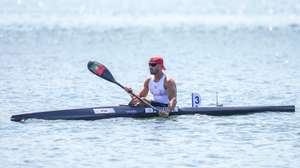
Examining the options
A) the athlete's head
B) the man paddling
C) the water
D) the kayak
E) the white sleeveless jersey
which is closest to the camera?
the water

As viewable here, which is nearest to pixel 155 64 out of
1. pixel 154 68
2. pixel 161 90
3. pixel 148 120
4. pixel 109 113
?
pixel 154 68

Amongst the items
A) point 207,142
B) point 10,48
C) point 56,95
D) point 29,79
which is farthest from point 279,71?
point 10,48

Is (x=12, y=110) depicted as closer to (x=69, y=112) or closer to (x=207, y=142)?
(x=69, y=112)

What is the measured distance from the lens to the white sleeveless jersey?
81.1ft

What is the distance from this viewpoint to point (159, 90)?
24.8m

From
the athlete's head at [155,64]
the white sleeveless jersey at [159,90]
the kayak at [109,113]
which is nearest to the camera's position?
the athlete's head at [155,64]

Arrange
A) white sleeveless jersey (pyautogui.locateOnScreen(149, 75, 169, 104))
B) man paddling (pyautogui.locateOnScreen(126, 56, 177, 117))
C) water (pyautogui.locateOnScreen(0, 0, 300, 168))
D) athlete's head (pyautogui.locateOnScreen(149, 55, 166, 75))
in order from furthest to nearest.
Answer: white sleeveless jersey (pyautogui.locateOnScreen(149, 75, 169, 104)) → man paddling (pyautogui.locateOnScreen(126, 56, 177, 117)) → athlete's head (pyautogui.locateOnScreen(149, 55, 166, 75)) → water (pyautogui.locateOnScreen(0, 0, 300, 168))

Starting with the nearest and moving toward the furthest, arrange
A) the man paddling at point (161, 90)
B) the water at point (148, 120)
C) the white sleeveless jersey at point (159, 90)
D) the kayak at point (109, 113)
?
the water at point (148, 120) → the kayak at point (109, 113) → the man paddling at point (161, 90) → the white sleeveless jersey at point (159, 90)

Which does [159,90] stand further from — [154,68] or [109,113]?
[109,113]

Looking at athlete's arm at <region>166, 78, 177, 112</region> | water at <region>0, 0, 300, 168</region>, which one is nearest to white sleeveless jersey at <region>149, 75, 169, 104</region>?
athlete's arm at <region>166, 78, 177, 112</region>

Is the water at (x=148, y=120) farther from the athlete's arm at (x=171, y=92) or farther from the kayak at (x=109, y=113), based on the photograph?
the athlete's arm at (x=171, y=92)

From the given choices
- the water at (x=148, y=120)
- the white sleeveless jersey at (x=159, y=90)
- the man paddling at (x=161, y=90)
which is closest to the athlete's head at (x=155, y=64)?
the man paddling at (x=161, y=90)

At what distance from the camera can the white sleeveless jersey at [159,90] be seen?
2473cm

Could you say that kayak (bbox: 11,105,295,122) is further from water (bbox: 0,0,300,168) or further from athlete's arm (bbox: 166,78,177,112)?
athlete's arm (bbox: 166,78,177,112)
